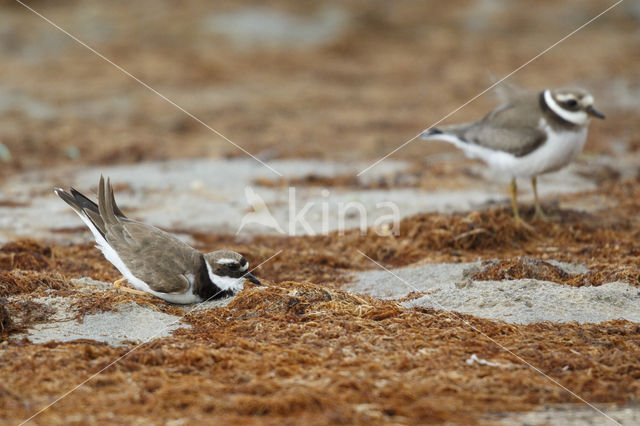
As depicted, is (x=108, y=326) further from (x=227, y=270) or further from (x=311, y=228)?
(x=311, y=228)

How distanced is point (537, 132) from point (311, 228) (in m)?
2.78

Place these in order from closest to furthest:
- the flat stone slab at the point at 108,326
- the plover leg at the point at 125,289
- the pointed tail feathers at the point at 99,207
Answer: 1. the flat stone slab at the point at 108,326
2. the plover leg at the point at 125,289
3. the pointed tail feathers at the point at 99,207

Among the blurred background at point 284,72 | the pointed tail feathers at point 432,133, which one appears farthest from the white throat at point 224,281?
the blurred background at point 284,72

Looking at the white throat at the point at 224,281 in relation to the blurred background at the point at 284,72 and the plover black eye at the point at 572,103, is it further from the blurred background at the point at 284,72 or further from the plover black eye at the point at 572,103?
the blurred background at the point at 284,72

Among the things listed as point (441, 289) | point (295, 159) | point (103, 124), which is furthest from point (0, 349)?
point (103, 124)

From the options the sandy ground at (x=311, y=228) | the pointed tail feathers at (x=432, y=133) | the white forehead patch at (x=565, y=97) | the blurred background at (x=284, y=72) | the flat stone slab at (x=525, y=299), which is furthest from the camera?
the blurred background at (x=284, y=72)

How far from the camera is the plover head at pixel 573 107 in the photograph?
798 cm

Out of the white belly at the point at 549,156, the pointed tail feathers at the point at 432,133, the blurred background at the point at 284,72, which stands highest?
the blurred background at the point at 284,72

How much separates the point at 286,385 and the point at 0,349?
1.89m

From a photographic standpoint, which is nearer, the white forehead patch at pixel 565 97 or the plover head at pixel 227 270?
the plover head at pixel 227 270

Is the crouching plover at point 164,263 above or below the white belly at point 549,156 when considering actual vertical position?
below

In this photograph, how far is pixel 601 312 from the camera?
542 centimetres

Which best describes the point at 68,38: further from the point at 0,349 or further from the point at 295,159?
the point at 0,349

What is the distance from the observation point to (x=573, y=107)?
8.00 m
